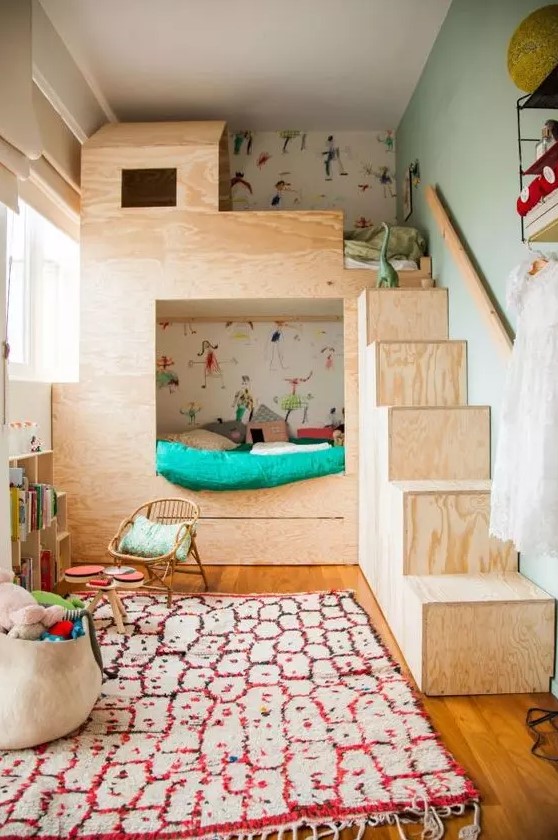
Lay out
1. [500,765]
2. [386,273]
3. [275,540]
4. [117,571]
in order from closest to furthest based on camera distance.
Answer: [500,765], [117,571], [386,273], [275,540]

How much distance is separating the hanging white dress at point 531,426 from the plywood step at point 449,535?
50 centimetres

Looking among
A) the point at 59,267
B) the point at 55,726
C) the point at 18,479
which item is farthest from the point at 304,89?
the point at 55,726

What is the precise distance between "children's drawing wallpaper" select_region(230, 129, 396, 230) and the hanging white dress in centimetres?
319

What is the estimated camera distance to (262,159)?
16.7ft

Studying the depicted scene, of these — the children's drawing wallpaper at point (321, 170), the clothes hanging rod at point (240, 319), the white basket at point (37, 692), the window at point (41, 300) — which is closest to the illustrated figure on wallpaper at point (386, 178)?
the children's drawing wallpaper at point (321, 170)

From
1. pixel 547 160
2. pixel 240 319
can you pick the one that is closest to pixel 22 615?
pixel 547 160

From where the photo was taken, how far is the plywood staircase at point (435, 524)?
7.42 feet

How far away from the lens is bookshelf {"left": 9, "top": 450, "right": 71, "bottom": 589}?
3355mm

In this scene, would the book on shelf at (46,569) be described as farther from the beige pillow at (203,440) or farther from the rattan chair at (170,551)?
the beige pillow at (203,440)

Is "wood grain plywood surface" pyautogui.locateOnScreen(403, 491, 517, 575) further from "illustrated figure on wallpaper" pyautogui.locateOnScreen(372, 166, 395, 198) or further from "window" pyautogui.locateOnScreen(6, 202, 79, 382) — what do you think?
"illustrated figure on wallpaper" pyautogui.locateOnScreen(372, 166, 395, 198)

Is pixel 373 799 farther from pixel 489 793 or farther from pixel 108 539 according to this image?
pixel 108 539

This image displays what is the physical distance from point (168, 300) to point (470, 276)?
6.16 feet

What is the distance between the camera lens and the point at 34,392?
388 cm

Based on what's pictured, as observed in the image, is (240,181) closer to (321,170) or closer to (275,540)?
(321,170)
